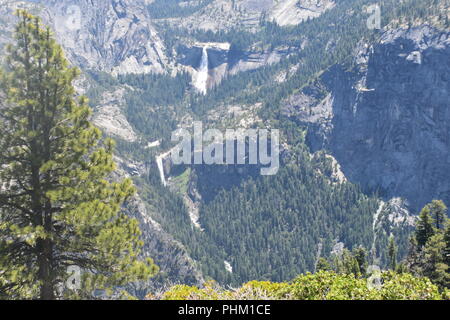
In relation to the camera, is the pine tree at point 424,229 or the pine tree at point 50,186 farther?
the pine tree at point 424,229

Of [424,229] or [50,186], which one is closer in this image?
[50,186]

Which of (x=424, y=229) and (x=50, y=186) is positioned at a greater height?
(x=50, y=186)

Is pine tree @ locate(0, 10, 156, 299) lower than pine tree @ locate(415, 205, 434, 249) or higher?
higher

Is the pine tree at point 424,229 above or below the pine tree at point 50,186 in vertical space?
below

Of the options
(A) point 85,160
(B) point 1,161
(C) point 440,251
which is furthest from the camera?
(C) point 440,251

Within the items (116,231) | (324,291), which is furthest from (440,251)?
(116,231)

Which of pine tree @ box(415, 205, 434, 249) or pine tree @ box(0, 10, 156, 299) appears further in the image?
pine tree @ box(415, 205, 434, 249)
